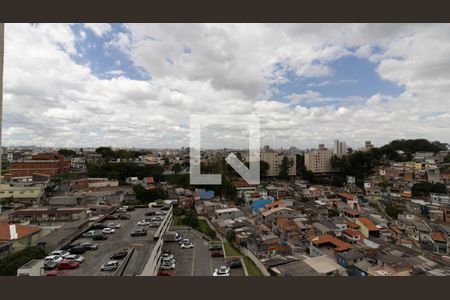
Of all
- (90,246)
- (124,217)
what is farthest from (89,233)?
(124,217)

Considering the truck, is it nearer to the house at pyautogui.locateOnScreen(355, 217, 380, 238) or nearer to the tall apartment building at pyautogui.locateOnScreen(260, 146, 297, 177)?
the house at pyautogui.locateOnScreen(355, 217, 380, 238)

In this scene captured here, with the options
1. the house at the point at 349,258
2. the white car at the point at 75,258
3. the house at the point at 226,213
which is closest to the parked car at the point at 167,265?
the white car at the point at 75,258

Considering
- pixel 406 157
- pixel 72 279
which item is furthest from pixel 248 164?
pixel 406 157

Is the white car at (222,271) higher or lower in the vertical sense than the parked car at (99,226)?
lower

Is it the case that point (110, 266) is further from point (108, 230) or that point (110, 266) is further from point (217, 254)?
point (217, 254)

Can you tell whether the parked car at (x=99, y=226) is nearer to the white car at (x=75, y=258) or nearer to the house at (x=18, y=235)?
the house at (x=18, y=235)

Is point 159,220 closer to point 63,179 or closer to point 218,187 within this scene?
point 218,187
